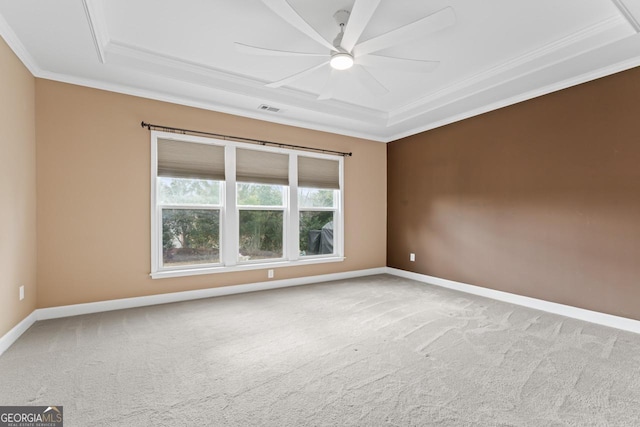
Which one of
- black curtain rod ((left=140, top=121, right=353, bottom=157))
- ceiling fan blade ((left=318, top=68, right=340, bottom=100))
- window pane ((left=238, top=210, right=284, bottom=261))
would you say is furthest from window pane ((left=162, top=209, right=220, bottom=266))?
ceiling fan blade ((left=318, top=68, right=340, bottom=100))

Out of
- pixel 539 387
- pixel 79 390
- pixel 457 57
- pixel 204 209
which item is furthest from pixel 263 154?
pixel 539 387

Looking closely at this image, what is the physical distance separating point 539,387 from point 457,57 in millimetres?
3056

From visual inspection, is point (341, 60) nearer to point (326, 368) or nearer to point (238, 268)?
point (326, 368)

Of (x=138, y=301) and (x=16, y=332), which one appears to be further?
(x=138, y=301)

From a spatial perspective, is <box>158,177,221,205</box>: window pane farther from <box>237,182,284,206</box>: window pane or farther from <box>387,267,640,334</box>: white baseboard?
<box>387,267,640,334</box>: white baseboard

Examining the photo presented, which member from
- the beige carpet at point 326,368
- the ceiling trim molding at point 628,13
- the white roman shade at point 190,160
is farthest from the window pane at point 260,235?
the ceiling trim molding at point 628,13

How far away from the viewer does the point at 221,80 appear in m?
3.67

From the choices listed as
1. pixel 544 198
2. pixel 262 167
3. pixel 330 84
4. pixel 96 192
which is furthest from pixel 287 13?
pixel 544 198

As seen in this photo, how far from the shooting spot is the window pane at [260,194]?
4.53 metres

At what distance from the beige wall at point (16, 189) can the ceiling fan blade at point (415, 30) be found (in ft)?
9.99

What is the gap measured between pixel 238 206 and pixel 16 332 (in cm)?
258

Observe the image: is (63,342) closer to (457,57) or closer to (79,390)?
(79,390)

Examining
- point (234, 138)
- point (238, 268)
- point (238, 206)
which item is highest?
point (234, 138)

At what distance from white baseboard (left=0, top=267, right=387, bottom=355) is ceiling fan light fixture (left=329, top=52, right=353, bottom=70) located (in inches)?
124
